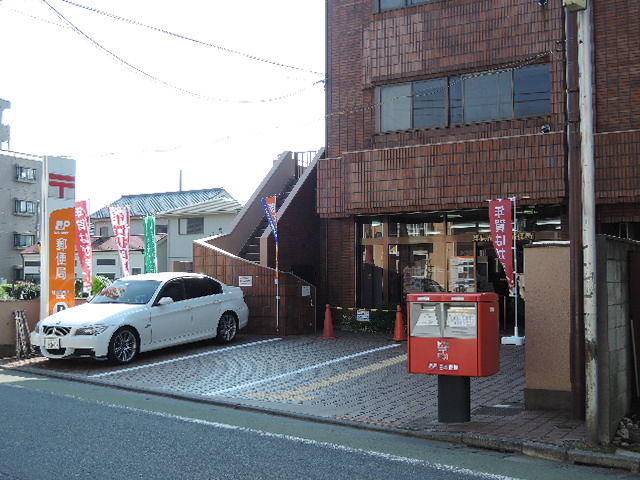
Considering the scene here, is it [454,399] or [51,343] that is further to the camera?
[51,343]

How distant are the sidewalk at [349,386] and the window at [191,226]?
2493cm

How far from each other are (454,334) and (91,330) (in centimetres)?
728

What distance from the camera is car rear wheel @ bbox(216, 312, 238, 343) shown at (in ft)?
49.9

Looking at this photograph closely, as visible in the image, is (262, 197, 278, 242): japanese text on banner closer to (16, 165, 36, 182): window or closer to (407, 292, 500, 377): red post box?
(407, 292, 500, 377): red post box

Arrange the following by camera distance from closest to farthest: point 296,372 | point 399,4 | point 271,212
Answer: point 296,372 < point 271,212 < point 399,4

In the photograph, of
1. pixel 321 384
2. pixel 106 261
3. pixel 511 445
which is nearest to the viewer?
pixel 511 445

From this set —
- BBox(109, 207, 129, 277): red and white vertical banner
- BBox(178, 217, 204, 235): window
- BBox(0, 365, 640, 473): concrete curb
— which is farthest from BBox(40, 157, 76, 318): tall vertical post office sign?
BBox(178, 217, 204, 235): window

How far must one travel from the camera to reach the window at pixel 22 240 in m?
48.0

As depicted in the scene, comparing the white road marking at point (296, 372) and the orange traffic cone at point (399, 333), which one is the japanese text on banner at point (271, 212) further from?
the white road marking at point (296, 372)

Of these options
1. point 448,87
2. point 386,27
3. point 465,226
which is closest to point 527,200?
point 465,226

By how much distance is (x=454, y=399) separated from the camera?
7750 millimetres

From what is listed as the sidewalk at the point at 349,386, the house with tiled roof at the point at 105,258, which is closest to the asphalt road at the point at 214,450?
the sidewalk at the point at 349,386

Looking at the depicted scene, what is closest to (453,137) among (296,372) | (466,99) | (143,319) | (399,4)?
(466,99)

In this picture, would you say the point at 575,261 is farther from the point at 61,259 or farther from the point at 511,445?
the point at 61,259
